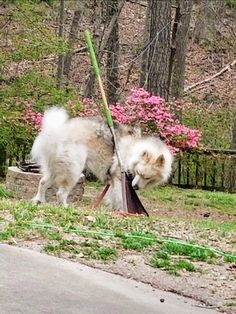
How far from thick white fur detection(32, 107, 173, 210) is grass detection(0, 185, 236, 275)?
2.20m

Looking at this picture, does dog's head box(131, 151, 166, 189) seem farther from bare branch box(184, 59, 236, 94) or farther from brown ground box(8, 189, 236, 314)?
bare branch box(184, 59, 236, 94)

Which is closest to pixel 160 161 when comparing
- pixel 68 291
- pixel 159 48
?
pixel 68 291

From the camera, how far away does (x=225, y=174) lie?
18.5 meters

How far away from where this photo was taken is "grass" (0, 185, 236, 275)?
6336mm

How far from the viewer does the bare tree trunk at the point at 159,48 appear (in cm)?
1803

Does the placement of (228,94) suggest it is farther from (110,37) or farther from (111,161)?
(111,161)

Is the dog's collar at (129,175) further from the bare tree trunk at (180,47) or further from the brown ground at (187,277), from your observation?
the bare tree trunk at (180,47)

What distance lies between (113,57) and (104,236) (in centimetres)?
1549

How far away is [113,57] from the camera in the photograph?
22.1 meters

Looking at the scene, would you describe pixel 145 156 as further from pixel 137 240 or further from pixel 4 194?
pixel 137 240

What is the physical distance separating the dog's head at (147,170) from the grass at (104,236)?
239 cm

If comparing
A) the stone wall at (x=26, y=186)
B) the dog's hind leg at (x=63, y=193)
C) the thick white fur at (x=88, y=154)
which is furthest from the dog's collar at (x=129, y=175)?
the stone wall at (x=26, y=186)

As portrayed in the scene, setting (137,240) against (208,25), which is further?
(208,25)

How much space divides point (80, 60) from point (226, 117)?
730 centimetres
